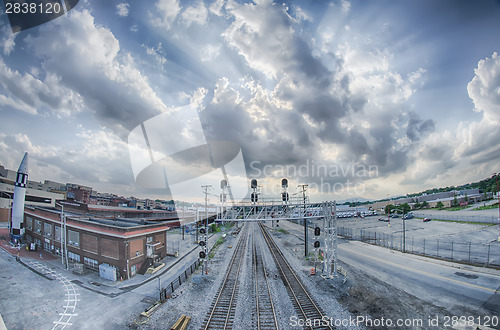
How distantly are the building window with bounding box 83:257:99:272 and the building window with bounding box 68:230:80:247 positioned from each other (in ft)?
8.85

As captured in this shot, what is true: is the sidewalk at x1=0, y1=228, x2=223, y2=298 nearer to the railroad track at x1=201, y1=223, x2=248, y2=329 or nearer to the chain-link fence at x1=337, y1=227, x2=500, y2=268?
the railroad track at x1=201, y1=223, x2=248, y2=329

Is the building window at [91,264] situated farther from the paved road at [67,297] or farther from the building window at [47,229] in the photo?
the building window at [47,229]

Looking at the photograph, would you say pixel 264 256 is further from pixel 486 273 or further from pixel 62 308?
pixel 486 273

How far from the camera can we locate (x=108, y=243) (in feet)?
77.6

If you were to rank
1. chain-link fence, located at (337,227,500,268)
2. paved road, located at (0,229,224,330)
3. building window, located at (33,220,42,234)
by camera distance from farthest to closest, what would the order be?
building window, located at (33,220,42,234)
chain-link fence, located at (337,227,500,268)
paved road, located at (0,229,224,330)

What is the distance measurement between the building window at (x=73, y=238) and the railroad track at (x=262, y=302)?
24.0m

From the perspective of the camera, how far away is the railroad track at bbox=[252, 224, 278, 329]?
1384 cm

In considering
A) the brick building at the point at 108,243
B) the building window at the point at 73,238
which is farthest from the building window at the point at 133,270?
the building window at the point at 73,238

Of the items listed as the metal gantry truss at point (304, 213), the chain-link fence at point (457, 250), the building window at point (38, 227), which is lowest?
the chain-link fence at point (457, 250)

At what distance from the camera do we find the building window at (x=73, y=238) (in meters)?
26.4

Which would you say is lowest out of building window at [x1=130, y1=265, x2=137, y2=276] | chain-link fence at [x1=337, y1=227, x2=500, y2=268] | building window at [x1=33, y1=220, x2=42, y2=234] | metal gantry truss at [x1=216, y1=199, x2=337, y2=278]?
chain-link fence at [x1=337, y1=227, x2=500, y2=268]

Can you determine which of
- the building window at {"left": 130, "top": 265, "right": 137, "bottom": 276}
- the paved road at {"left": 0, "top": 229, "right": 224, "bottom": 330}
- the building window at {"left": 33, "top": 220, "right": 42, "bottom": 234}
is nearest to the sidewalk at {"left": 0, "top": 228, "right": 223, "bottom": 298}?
the paved road at {"left": 0, "top": 229, "right": 224, "bottom": 330}

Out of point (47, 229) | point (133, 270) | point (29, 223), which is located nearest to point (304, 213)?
point (133, 270)

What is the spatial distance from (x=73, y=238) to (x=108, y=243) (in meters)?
8.16
